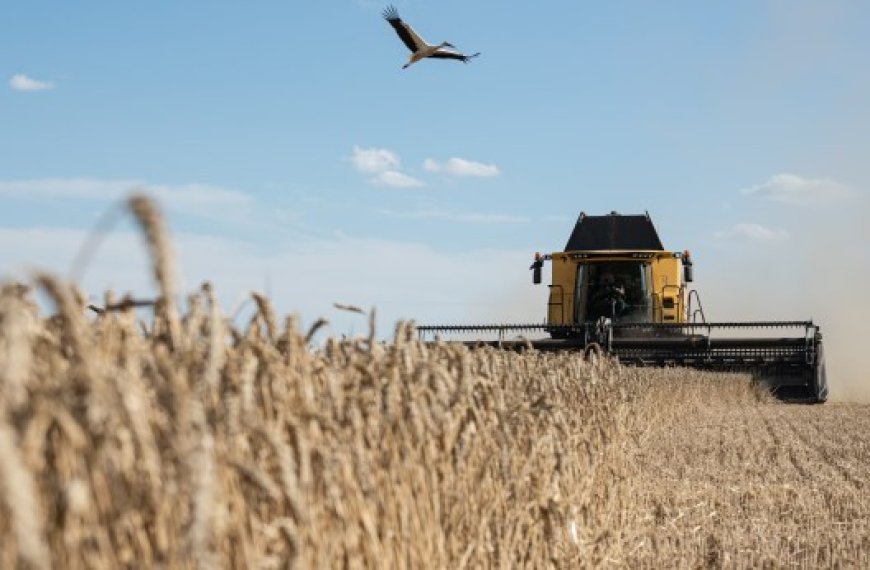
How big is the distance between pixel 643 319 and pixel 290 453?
1841 cm

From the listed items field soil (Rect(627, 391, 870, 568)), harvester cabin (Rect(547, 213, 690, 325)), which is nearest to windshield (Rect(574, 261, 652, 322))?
harvester cabin (Rect(547, 213, 690, 325))

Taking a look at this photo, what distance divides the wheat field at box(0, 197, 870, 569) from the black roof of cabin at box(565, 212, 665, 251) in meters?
13.5

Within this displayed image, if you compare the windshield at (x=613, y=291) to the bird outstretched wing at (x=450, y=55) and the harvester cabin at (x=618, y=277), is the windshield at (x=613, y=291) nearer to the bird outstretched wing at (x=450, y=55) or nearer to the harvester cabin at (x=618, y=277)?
the harvester cabin at (x=618, y=277)

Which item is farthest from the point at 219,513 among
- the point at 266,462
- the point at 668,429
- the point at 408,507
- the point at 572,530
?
the point at 668,429

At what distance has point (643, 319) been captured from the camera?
819 inches

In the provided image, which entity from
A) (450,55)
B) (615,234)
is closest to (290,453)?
(450,55)

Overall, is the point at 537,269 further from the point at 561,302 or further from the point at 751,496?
the point at 751,496

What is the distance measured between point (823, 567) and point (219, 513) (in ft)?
19.0

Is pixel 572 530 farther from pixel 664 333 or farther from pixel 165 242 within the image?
pixel 664 333

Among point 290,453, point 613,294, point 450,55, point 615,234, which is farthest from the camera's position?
point 615,234

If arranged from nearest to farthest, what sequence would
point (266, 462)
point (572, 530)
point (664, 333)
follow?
1. point (266, 462)
2. point (572, 530)
3. point (664, 333)

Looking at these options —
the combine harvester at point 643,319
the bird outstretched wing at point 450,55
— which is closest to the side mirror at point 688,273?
the combine harvester at point 643,319

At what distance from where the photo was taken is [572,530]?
5586 mm

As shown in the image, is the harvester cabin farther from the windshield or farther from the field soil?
the field soil
